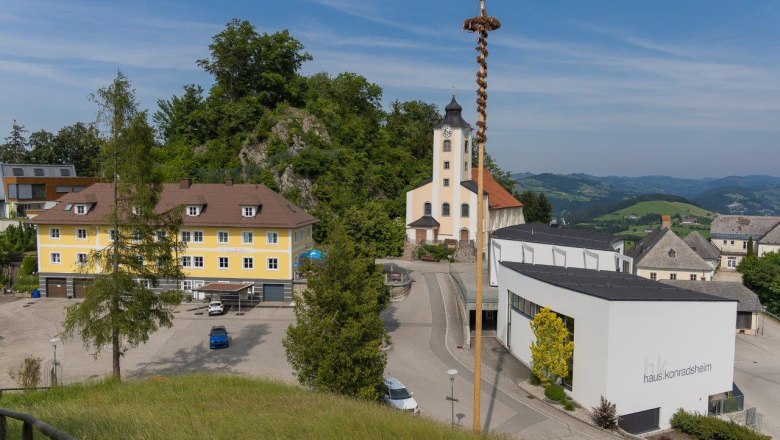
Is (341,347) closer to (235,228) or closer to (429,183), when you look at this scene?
(235,228)

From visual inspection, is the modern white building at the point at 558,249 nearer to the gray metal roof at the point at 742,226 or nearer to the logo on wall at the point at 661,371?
the logo on wall at the point at 661,371

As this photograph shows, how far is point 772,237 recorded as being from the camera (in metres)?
69.1

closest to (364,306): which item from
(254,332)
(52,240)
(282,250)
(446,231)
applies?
(254,332)

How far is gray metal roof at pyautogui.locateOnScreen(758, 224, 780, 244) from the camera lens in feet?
225

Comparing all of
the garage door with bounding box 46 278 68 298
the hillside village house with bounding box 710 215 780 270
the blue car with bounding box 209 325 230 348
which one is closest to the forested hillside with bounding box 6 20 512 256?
the garage door with bounding box 46 278 68 298

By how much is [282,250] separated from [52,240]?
17.3 m

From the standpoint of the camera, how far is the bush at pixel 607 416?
21016mm

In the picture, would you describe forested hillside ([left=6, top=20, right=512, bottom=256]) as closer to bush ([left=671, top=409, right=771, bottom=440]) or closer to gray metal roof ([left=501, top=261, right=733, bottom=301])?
gray metal roof ([left=501, top=261, right=733, bottom=301])

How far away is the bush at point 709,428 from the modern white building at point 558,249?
1076 centimetres

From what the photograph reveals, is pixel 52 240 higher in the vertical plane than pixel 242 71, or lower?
lower

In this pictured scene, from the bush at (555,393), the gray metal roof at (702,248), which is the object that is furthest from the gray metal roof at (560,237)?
the gray metal roof at (702,248)

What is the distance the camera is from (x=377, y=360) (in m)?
19.2

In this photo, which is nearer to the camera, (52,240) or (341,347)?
(341,347)

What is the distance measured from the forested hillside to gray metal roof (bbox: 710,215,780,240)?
3983 centimetres
